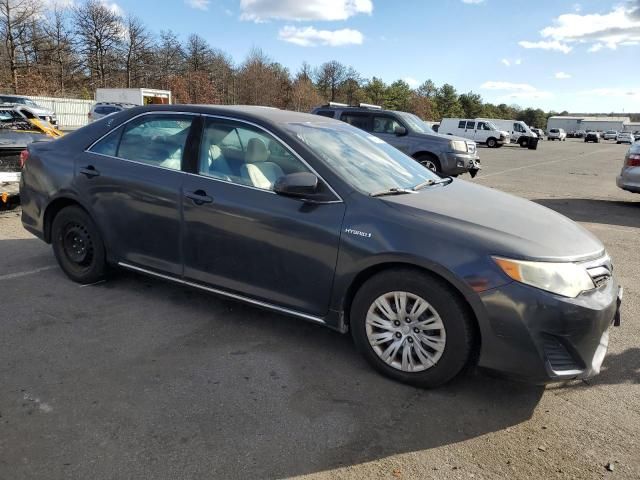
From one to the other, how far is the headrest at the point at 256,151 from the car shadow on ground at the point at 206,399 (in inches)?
49.6

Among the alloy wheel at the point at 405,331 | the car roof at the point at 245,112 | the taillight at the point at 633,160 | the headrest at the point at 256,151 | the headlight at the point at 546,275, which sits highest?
the car roof at the point at 245,112

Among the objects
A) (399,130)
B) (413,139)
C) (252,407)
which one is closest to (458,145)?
(413,139)

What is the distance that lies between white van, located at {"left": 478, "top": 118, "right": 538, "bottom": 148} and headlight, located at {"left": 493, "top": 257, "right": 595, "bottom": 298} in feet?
130

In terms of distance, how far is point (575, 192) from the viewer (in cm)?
1284

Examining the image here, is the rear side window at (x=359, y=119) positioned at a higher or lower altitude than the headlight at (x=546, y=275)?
higher

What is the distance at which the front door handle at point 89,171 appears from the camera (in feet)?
14.0

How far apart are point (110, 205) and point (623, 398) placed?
3.95 m

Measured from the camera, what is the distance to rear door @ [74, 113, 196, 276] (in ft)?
12.8

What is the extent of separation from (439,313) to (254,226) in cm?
136

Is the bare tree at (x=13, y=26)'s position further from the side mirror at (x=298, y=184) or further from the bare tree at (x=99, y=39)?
the side mirror at (x=298, y=184)

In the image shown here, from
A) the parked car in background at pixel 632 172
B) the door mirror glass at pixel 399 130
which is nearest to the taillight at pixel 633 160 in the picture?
the parked car in background at pixel 632 172

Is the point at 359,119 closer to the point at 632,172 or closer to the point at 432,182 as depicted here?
the point at 632,172

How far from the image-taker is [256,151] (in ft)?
12.1

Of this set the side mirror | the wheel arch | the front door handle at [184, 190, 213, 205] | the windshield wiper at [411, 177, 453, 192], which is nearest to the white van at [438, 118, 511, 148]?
the windshield wiper at [411, 177, 453, 192]
